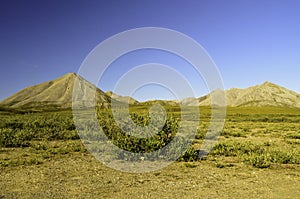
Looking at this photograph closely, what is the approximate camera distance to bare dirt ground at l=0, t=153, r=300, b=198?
32.5 ft

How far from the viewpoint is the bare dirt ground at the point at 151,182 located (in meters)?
9.91

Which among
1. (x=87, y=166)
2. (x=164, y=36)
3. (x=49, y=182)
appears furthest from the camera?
(x=164, y=36)

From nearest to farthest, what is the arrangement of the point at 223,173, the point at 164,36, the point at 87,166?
the point at 223,173 < the point at 87,166 < the point at 164,36

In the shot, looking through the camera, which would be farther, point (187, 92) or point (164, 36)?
point (164, 36)

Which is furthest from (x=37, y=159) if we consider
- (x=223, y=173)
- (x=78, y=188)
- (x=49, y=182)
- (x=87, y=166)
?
(x=223, y=173)

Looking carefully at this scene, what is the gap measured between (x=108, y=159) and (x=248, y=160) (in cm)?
792

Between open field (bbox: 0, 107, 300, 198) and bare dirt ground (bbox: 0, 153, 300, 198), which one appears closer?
bare dirt ground (bbox: 0, 153, 300, 198)

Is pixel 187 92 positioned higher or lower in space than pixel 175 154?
higher

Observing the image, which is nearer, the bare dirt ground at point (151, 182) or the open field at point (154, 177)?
the bare dirt ground at point (151, 182)

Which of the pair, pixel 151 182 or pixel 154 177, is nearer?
pixel 151 182

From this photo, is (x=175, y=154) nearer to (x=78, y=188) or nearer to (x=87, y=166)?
(x=87, y=166)

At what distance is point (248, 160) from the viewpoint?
1530cm

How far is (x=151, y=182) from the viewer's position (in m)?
11.5

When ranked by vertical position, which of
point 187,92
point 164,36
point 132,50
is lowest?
point 187,92
